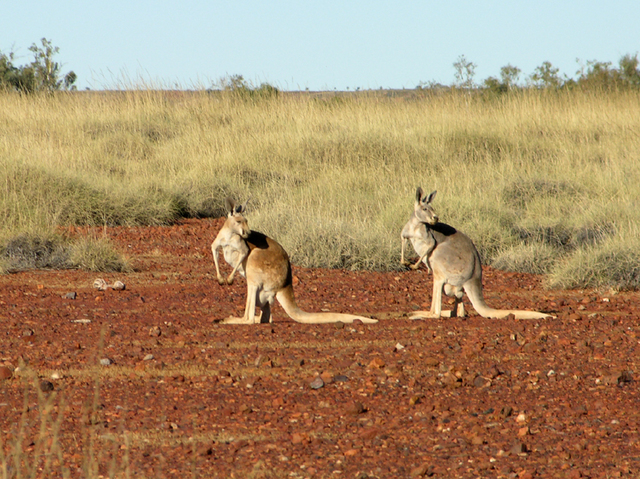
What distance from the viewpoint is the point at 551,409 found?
3.83 meters

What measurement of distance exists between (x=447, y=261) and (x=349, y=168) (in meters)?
7.16

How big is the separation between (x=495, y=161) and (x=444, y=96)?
14.3 feet

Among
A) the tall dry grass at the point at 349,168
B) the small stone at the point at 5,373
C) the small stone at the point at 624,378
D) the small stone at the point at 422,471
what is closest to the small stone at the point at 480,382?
the small stone at the point at 624,378

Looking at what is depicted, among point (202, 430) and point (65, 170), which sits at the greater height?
point (65, 170)

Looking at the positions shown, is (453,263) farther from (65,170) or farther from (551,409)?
(65,170)

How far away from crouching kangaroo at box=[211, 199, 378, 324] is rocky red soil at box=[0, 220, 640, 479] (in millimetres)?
138

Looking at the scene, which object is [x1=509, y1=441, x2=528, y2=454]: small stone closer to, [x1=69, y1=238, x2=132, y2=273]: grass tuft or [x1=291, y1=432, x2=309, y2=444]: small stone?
[x1=291, y1=432, x2=309, y2=444]: small stone

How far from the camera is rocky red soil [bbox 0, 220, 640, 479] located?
3.15 meters

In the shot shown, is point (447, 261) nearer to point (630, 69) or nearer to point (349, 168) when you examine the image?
point (349, 168)

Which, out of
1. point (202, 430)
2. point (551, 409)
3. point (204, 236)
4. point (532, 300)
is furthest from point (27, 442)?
point (204, 236)

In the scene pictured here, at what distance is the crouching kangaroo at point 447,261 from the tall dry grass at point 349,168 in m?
2.32

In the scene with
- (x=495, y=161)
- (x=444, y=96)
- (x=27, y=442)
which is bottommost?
(x=27, y=442)

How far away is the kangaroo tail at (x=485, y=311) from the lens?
5812mm

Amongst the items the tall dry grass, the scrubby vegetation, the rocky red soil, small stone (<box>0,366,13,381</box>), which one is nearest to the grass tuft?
the scrubby vegetation
